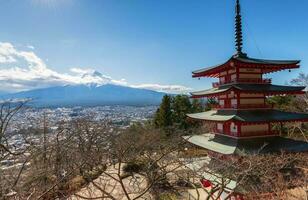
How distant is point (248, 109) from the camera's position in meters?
13.5

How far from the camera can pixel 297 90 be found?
1367cm

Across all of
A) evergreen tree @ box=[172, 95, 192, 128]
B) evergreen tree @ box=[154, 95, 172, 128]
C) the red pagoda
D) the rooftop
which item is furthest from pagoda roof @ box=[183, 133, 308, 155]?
evergreen tree @ box=[172, 95, 192, 128]

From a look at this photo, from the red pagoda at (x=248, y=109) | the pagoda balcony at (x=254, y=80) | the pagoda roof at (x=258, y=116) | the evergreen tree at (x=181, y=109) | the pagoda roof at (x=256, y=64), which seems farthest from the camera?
the evergreen tree at (x=181, y=109)

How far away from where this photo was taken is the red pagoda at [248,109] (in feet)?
42.3

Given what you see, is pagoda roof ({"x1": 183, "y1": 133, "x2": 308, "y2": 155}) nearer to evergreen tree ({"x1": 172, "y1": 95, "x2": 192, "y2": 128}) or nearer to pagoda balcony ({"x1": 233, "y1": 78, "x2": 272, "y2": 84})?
pagoda balcony ({"x1": 233, "y1": 78, "x2": 272, "y2": 84})

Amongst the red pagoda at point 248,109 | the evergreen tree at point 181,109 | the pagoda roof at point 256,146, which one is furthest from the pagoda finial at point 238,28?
the evergreen tree at point 181,109

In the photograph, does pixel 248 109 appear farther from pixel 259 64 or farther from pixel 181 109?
pixel 181 109

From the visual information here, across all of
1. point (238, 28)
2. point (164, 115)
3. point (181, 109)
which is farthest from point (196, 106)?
point (238, 28)

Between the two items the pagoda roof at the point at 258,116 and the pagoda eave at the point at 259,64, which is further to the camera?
the pagoda eave at the point at 259,64

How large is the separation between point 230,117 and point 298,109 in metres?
21.8

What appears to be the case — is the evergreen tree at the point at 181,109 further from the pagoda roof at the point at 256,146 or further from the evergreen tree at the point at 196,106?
the pagoda roof at the point at 256,146

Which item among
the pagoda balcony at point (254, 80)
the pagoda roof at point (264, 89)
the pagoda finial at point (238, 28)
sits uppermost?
the pagoda finial at point (238, 28)

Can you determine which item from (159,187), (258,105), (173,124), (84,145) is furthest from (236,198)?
(173,124)

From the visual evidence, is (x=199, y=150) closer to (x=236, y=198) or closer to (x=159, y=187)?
(x=159, y=187)
